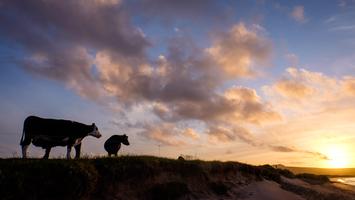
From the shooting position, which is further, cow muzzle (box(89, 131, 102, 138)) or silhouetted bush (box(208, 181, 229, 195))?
cow muzzle (box(89, 131, 102, 138))

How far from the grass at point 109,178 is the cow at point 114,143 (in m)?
7.95

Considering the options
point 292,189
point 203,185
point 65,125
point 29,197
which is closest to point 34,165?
point 29,197

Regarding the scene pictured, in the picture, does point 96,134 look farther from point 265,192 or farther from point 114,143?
point 265,192

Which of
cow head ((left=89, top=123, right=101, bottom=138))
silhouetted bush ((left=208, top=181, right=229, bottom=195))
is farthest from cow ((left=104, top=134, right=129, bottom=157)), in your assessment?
silhouetted bush ((left=208, top=181, right=229, bottom=195))

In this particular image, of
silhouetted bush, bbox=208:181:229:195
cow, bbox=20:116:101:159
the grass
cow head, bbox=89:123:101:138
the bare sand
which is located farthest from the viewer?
cow head, bbox=89:123:101:138

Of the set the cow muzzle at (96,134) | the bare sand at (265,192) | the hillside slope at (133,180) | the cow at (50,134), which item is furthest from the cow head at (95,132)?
the bare sand at (265,192)

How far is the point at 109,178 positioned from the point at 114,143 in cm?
1217

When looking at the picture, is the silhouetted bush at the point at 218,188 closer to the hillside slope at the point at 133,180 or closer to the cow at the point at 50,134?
the hillside slope at the point at 133,180

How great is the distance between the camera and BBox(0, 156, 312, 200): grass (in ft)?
45.5

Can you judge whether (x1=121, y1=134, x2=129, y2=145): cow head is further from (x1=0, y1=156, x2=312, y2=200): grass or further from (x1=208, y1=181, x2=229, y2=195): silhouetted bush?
(x1=208, y1=181, x2=229, y2=195): silhouetted bush

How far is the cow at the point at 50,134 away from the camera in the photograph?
21.6 meters

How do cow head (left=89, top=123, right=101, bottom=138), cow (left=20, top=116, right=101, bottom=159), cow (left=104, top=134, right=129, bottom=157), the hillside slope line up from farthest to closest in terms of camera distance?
cow (left=104, top=134, right=129, bottom=157)
cow head (left=89, top=123, right=101, bottom=138)
cow (left=20, top=116, right=101, bottom=159)
the hillside slope

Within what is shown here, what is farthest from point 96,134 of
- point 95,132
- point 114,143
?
point 114,143

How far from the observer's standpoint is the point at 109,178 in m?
17.0
